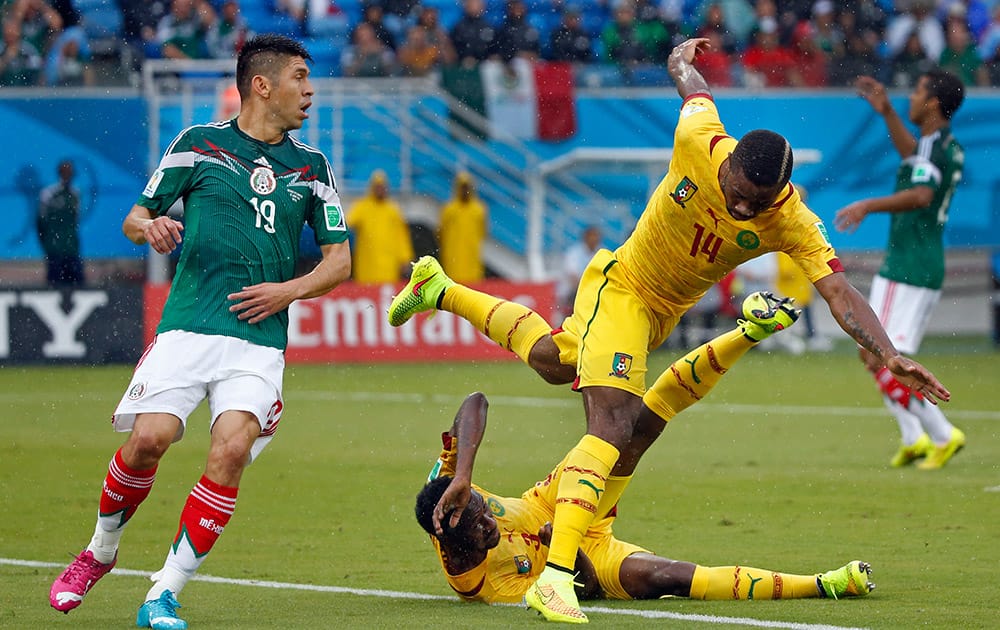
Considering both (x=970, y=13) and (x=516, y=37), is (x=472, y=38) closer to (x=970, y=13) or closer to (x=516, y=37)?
(x=516, y=37)

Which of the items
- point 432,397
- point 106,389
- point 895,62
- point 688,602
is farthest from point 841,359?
point 688,602

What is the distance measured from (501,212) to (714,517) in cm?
1517

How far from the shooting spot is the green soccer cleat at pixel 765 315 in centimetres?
736

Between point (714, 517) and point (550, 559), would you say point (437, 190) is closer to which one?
point (714, 517)

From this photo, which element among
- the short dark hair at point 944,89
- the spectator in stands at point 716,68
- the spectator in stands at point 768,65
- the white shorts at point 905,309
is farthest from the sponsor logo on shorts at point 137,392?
the spectator in stands at point 768,65

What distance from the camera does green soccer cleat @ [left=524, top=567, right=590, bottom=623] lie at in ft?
20.8

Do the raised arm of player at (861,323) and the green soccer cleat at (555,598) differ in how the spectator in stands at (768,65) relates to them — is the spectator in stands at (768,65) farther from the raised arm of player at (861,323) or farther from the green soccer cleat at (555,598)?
the green soccer cleat at (555,598)

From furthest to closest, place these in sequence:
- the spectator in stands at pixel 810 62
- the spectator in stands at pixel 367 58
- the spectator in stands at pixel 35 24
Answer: the spectator in stands at pixel 810 62 < the spectator in stands at pixel 367 58 < the spectator in stands at pixel 35 24

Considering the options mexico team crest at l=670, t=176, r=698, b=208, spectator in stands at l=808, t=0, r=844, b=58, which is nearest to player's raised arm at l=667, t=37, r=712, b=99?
mexico team crest at l=670, t=176, r=698, b=208

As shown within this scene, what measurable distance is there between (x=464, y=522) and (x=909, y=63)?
19547 mm

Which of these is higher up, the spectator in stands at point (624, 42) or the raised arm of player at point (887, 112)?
the raised arm of player at point (887, 112)

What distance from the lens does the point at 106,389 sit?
1756 cm

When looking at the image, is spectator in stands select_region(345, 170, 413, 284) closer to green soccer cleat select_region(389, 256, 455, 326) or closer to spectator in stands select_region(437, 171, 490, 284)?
spectator in stands select_region(437, 171, 490, 284)

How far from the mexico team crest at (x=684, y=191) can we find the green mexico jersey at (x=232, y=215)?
5.21 ft
